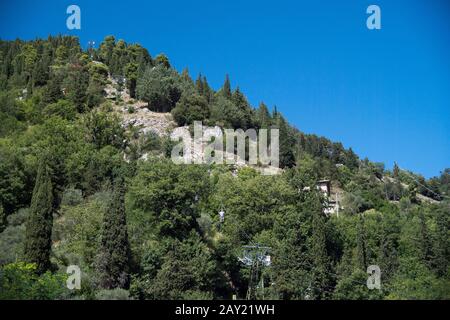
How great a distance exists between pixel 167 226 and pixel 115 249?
4.55 metres

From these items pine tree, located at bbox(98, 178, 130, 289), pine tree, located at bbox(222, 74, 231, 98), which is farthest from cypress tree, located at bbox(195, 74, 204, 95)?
pine tree, located at bbox(98, 178, 130, 289)

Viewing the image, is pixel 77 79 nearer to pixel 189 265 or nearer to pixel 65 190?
pixel 65 190

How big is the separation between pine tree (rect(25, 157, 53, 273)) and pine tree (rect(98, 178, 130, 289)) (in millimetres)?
3080

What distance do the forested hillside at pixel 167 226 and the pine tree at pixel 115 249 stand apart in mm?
77

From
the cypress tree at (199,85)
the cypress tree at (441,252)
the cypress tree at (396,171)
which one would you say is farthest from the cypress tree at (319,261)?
the cypress tree at (396,171)

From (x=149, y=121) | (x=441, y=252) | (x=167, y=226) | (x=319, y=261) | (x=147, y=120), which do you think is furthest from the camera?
(x=147, y=120)

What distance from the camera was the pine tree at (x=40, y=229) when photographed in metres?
29.0

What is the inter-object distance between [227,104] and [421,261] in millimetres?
38769

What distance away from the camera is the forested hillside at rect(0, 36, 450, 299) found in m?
30.1

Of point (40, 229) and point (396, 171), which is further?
point (396, 171)

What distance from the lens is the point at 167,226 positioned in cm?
3372

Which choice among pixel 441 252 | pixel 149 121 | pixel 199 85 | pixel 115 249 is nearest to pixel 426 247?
pixel 441 252

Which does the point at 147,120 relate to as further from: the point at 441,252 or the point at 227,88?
the point at 441,252
